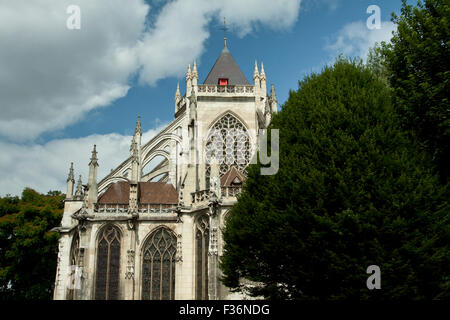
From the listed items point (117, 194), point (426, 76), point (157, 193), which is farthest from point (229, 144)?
point (426, 76)

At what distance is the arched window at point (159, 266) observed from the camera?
21.6 m

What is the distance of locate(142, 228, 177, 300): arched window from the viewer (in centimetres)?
2156

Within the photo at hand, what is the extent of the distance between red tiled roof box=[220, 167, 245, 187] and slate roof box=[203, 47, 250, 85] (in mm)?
9246

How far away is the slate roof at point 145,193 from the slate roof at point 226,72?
384 inches

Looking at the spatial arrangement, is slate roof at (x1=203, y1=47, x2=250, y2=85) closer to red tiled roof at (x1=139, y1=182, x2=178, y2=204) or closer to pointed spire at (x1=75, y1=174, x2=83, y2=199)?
red tiled roof at (x1=139, y1=182, x2=178, y2=204)

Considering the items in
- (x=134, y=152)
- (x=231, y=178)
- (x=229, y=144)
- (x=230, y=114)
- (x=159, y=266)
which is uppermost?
(x=230, y=114)

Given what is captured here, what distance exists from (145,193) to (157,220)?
2648 mm

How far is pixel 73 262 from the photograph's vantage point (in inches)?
921

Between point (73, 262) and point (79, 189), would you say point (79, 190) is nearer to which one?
point (79, 189)

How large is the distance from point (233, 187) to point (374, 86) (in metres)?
8.79

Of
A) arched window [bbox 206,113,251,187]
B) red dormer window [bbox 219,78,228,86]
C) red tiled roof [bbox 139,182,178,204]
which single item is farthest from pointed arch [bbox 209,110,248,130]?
red tiled roof [bbox 139,182,178,204]

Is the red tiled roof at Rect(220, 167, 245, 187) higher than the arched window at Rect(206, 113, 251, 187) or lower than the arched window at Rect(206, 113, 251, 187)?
lower

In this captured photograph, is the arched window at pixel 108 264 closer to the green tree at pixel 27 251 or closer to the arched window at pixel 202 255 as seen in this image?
the arched window at pixel 202 255
